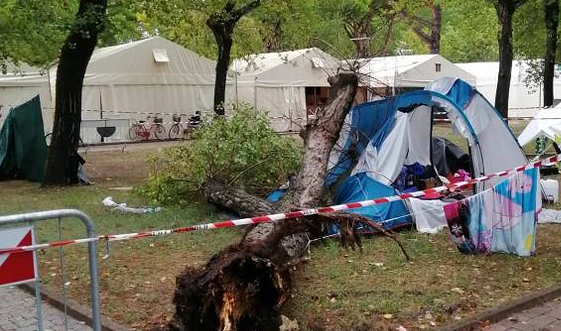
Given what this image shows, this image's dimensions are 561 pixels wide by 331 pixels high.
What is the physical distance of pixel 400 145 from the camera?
852cm

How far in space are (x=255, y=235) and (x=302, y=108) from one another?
882 inches

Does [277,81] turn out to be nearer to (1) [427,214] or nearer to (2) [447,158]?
(2) [447,158]

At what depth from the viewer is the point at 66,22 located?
1316 centimetres

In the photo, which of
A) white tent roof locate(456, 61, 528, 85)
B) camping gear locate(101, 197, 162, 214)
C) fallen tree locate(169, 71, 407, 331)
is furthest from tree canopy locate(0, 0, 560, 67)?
white tent roof locate(456, 61, 528, 85)

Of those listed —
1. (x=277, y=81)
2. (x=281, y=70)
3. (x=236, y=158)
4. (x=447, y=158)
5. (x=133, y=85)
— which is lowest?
(x=447, y=158)

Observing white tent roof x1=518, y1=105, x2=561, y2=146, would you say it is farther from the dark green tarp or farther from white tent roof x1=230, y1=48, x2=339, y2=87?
white tent roof x1=230, y1=48, x2=339, y2=87

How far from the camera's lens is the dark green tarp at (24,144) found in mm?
13797

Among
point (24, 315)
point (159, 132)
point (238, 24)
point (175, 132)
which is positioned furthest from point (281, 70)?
point (24, 315)

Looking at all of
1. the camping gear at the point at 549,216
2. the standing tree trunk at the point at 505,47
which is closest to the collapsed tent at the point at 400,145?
the camping gear at the point at 549,216

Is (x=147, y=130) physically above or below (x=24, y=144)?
below

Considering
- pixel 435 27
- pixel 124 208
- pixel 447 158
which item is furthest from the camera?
pixel 435 27

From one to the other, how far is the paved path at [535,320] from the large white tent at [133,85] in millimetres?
19156

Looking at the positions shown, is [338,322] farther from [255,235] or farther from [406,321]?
[255,235]

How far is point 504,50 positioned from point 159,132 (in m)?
13.9
